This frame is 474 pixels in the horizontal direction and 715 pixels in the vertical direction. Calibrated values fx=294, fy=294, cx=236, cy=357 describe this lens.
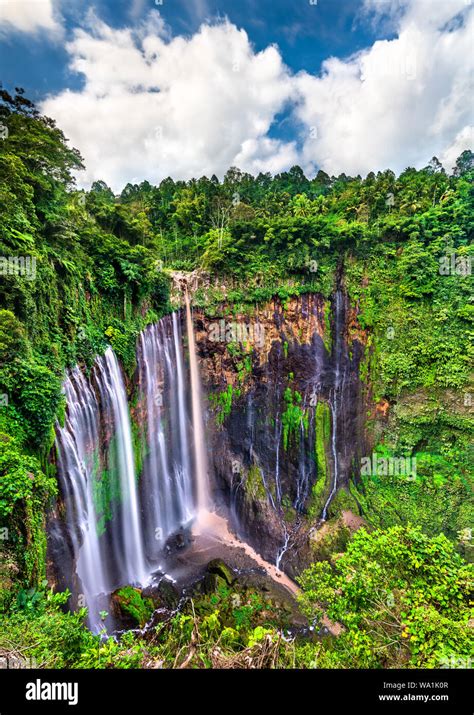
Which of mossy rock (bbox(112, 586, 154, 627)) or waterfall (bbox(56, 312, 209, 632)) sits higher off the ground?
waterfall (bbox(56, 312, 209, 632))

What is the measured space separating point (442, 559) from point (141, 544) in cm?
1233

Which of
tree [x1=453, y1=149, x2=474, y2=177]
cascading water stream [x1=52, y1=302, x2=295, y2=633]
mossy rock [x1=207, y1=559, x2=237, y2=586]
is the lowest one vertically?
mossy rock [x1=207, y1=559, x2=237, y2=586]

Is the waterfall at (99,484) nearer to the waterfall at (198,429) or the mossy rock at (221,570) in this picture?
the mossy rock at (221,570)

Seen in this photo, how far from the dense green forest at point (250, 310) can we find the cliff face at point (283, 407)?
3.26 ft

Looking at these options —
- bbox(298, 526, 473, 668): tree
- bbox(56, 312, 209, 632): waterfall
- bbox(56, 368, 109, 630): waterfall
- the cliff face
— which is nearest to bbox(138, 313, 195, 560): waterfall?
bbox(56, 312, 209, 632): waterfall

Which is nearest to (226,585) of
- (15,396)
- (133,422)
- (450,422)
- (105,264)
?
(133,422)

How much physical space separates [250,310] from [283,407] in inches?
226

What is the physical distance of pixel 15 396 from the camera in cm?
662

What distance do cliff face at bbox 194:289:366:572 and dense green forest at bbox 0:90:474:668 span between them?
3.26ft

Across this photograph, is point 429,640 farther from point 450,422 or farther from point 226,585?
point 450,422

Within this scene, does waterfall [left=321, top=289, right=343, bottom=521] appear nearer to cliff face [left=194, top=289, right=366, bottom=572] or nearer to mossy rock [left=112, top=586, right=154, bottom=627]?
cliff face [left=194, top=289, right=366, bottom=572]

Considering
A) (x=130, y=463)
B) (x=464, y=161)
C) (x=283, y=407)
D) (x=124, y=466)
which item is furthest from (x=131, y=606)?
(x=464, y=161)

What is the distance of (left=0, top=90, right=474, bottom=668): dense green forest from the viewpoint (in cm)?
435

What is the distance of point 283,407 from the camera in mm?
16188
